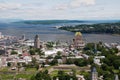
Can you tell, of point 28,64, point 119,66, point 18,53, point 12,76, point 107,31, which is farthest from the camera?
point 107,31

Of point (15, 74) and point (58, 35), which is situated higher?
point (15, 74)

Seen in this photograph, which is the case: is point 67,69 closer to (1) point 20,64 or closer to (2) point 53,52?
(1) point 20,64

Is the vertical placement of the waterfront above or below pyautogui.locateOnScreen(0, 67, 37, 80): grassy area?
below

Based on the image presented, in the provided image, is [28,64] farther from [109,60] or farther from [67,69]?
[109,60]

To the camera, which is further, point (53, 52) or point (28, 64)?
point (53, 52)

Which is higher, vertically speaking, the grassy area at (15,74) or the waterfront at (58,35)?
the grassy area at (15,74)

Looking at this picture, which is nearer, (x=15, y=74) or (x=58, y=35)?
(x=15, y=74)

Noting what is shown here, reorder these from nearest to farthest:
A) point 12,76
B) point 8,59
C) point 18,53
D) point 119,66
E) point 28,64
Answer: point 12,76, point 119,66, point 28,64, point 8,59, point 18,53

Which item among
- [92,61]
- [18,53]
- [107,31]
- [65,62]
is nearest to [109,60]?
[92,61]

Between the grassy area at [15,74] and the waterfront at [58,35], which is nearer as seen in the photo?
the grassy area at [15,74]

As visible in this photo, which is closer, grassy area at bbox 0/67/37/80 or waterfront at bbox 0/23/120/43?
grassy area at bbox 0/67/37/80
